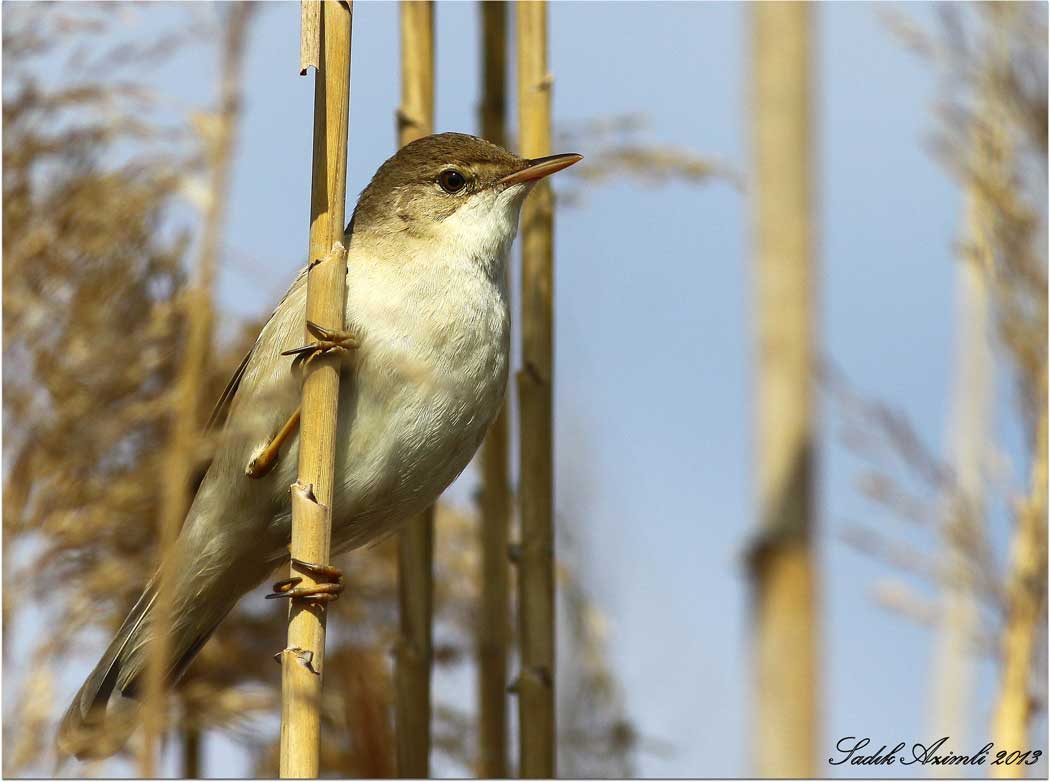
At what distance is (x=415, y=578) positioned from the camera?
238 cm

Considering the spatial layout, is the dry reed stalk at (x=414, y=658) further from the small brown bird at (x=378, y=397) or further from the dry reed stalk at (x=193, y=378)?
the dry reed stalk at (x=193, y=378)

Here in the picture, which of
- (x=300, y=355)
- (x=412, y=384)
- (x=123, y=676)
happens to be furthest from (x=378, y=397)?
(x=123, y=676)

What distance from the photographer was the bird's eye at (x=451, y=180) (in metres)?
2.50

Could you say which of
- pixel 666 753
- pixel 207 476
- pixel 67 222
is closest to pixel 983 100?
pixel 666 753

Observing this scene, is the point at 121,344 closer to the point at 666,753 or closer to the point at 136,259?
the point at 136,259

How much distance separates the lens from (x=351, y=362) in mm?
2109

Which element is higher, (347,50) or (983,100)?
(983,100)

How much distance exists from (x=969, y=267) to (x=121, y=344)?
2179mm

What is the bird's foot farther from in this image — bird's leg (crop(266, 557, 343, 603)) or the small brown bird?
Answer: bird's leg (crop(266, 557, 343, 603))

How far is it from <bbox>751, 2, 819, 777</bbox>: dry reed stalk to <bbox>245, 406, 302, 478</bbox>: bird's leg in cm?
148

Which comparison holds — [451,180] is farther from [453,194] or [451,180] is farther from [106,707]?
[106,707]

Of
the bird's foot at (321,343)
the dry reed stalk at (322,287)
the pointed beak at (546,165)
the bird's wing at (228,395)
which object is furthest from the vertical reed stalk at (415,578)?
A: the bird's foot at (321,343)

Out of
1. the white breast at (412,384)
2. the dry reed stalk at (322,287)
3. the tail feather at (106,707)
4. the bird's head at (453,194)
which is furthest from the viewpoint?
the bird's head at (453,194)

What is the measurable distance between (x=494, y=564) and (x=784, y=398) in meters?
1.70
